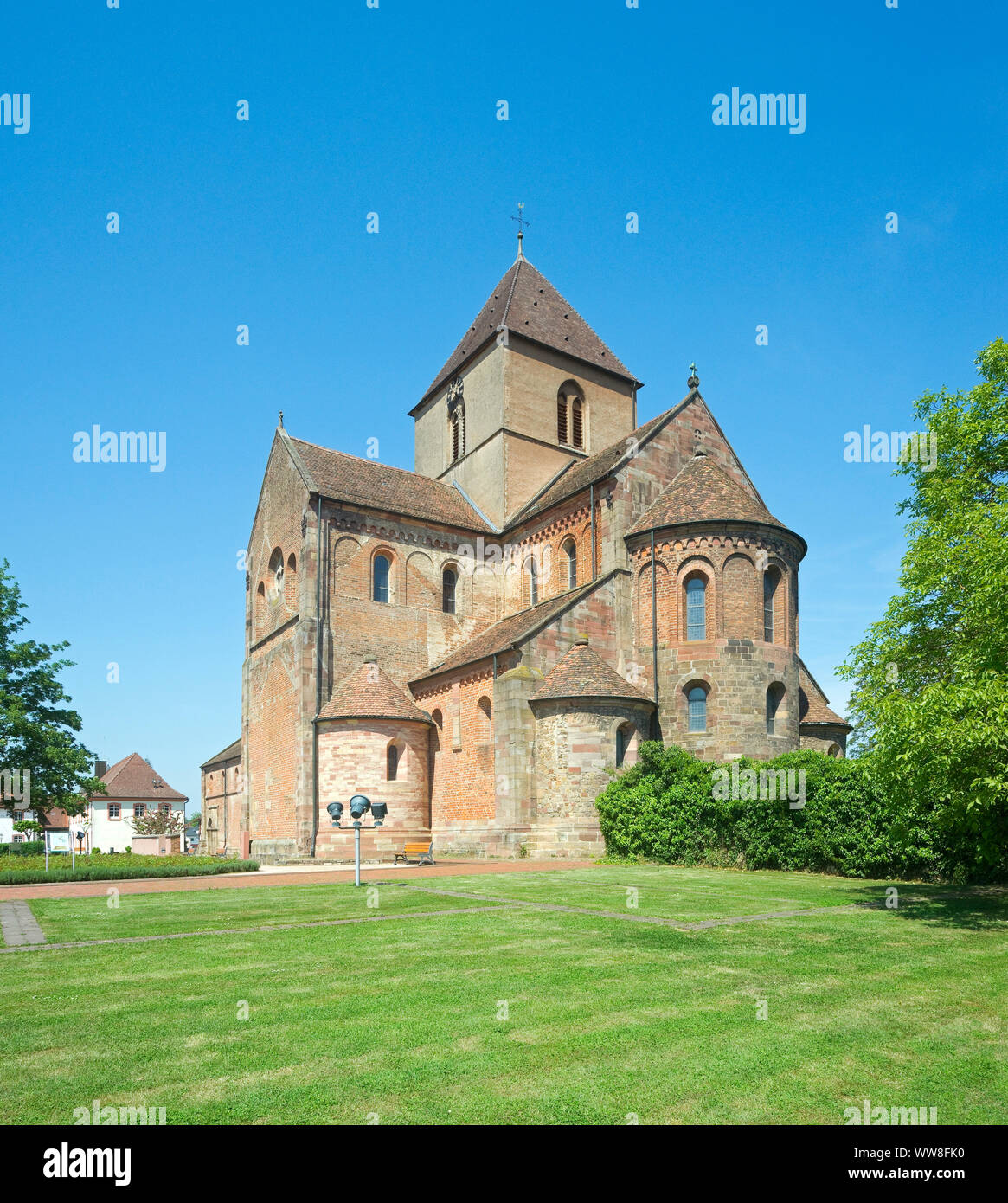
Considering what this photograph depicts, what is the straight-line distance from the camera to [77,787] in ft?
130

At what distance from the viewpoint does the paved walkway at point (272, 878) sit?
19.8 m

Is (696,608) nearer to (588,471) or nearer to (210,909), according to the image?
(588,471)

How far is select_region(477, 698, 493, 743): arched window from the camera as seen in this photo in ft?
104

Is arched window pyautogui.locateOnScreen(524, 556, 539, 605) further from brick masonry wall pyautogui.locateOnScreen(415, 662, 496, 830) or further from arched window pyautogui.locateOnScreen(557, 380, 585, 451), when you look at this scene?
arched window pyautogui.locateOnScreen(557, 380, 585, 451)

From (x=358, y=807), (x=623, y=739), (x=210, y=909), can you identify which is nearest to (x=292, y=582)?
(x=623, y=739)

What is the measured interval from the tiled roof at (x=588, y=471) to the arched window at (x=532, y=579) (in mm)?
2026

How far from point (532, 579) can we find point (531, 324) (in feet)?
45.8

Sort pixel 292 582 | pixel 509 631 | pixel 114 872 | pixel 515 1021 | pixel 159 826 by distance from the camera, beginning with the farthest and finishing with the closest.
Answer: pixel 159 826 < pixel 292 582 < pixel 509 631 < pixel 114 872 < pixel 515 1021

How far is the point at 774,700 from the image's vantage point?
30.3 m

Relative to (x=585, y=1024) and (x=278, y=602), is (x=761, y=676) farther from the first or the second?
(x=585, y=1024)

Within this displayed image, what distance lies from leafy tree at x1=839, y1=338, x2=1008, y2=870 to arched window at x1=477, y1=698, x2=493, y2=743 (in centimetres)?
1516

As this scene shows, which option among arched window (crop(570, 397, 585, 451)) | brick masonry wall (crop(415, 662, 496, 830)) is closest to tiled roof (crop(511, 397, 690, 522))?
arched window (crop(570, 397, 585, 451))

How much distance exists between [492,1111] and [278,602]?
3386 centimetres

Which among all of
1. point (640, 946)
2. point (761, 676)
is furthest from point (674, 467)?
point (640, 946)
